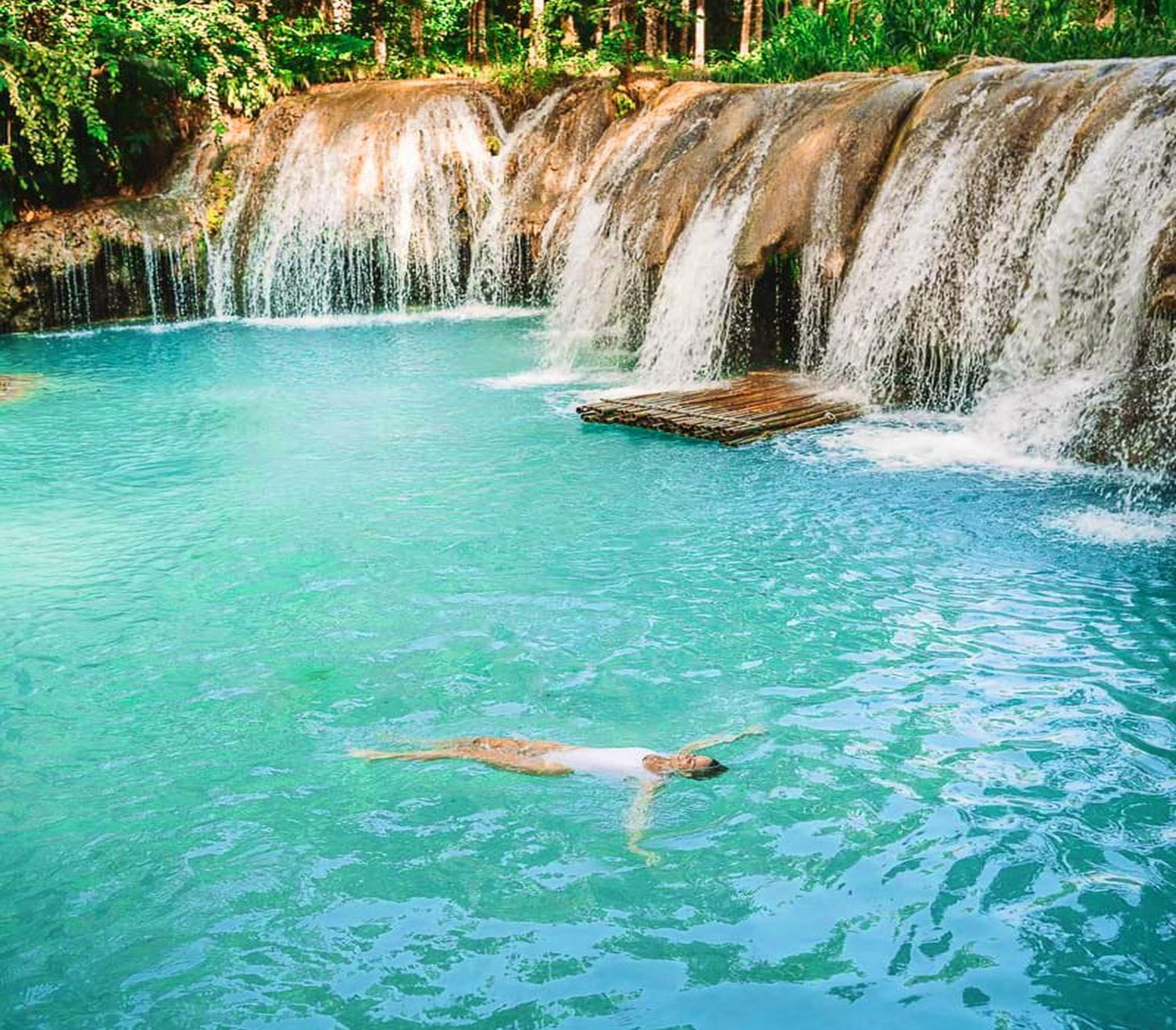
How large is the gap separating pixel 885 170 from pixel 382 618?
6986 mm

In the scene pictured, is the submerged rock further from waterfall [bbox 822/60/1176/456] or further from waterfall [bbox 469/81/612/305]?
waterfall [bbox 822/60/1176/456]

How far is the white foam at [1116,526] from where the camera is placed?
21.6 feet

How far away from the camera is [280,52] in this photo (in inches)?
747

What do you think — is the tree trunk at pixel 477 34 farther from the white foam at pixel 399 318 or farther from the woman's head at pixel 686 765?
the woman's head at pixel 686 765

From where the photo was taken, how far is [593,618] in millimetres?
5730

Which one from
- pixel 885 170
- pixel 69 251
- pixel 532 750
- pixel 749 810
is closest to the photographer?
pixel 749 810

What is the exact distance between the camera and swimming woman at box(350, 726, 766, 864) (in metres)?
→ 4.18

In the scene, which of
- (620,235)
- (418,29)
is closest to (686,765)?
(620,235)

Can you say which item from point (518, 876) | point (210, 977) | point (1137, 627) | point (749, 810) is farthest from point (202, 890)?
point (1137, 627)

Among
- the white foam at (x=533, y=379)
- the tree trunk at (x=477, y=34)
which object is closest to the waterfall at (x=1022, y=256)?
the white foam at (x=533, y=379)

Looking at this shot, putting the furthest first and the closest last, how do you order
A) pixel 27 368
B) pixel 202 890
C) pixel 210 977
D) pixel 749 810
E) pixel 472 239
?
1. pixel 472 239
2. pixel 27 368
3. pixel 749 810
4. pixel 202 890
5. pixel 210 977

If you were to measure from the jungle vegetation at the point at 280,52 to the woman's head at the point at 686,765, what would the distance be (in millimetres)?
9052

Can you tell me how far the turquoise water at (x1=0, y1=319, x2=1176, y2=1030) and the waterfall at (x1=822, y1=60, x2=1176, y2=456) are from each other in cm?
88

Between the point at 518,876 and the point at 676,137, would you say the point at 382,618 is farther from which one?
the point at 676,137
